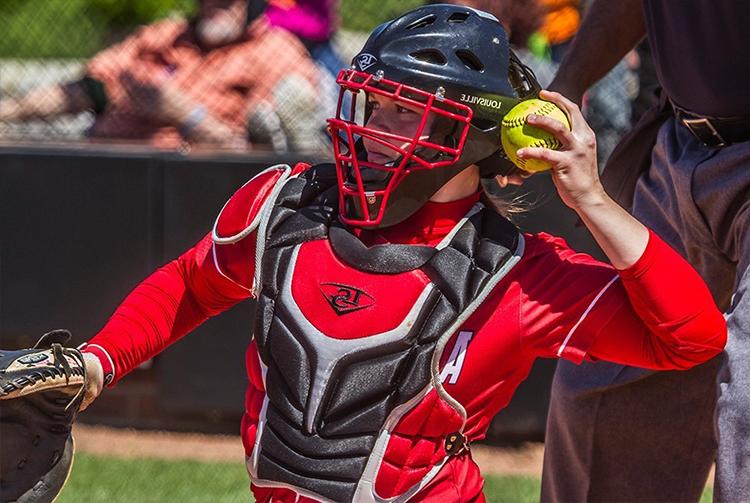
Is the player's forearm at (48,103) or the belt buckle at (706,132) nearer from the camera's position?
the belt buckle at (706,132)

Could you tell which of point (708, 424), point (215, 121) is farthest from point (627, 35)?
point (215, 121)

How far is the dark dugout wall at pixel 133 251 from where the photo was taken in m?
5.23

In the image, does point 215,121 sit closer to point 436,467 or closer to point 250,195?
point 250,195

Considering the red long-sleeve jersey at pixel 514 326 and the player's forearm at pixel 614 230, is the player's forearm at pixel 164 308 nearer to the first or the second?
the red long-sleeve jersey at pixel 514 326

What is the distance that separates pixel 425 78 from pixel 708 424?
4.49 feet

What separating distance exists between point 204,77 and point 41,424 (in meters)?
3.46

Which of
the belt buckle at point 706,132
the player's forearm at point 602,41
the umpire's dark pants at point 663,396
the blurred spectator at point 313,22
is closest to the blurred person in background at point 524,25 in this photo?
the blurred spectator at point 313,22

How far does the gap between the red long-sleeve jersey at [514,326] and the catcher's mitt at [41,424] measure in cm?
11

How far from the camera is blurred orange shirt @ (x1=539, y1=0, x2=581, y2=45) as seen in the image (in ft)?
19.1

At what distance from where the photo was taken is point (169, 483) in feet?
15.8

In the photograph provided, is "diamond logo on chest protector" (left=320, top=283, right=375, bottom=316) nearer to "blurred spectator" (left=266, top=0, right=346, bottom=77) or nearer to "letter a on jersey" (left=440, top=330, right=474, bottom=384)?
"letter a on jersey" (left=440, top=330, right=474, bottom=384)

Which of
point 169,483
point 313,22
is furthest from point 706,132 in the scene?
point 313,22

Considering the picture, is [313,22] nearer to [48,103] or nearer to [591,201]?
[48,103]

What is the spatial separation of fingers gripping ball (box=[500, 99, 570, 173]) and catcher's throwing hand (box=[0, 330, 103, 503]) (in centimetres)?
97
